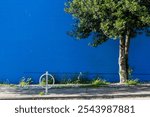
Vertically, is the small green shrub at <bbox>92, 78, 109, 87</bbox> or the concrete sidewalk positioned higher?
the small green shrub at <bbox>92, 78, 109, 87</bbox>

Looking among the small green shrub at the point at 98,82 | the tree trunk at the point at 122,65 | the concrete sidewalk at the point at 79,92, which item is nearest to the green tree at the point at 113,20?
the tree trunk at the point at 122,65

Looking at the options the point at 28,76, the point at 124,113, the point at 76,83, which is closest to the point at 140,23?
the point at 76,83

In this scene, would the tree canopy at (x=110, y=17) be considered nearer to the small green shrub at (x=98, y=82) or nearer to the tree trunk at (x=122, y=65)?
the tree trunk at (x=122, y=65)

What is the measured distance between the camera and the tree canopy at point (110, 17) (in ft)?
54.5

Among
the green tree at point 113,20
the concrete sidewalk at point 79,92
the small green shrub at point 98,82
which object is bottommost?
the concrete sidewalk at point 79,92

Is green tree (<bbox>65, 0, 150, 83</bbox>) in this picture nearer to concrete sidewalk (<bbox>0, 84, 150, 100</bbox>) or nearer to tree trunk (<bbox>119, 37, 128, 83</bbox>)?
tree trunk (<bbox>119, 37, 128, 83</bbox>)

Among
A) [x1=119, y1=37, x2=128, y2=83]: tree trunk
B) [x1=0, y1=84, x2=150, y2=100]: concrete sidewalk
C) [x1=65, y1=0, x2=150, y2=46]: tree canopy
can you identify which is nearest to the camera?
[x1=0, y1=84, x2=150, y2=100]: concrete sidewalk

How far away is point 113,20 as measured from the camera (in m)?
17.2

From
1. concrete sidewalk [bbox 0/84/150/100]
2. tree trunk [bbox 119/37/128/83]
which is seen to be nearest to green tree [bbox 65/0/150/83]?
tree trunk [bbox 119/37/128/83]

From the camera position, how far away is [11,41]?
19656 mm

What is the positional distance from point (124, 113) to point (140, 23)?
8.00 meters

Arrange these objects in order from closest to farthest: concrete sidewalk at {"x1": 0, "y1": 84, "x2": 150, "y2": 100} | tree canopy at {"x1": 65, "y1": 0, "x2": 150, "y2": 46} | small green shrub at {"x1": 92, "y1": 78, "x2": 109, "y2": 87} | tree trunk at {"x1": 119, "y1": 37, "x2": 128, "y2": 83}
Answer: concrete sidewalk at {"x1": 0, "y1": 84, "x2": 150, "y2": 100}
tree canopy at {"x1": 65, "y1": 0, "x2": 150, "y2": 46}
small green shrub at {"x1": 92, "y1": 78, "x2": 109, "y2": 87}
tree trunk at {"x1": 119, "y1": 37, "x2": 128, "y2": 83}

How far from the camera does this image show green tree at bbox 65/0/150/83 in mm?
16672

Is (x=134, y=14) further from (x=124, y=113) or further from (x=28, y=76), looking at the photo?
(x=124, y=113)
